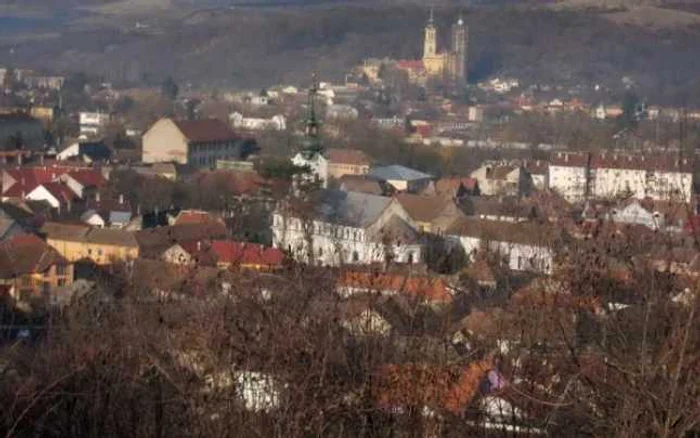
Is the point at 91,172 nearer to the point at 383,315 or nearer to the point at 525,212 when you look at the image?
the point at 525,212

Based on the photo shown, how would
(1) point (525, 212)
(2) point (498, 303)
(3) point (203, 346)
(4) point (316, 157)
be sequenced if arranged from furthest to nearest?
(4) point (316, 157) < (1) point (525, 212) < (2) point (498, 303) < (3) point (203, 346)

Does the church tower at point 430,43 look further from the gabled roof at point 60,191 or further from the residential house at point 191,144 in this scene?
the gabled roof at point 60,191

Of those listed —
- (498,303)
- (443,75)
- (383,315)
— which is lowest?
(443,75)

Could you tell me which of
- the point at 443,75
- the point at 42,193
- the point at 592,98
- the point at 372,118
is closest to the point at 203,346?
the point at 42,193

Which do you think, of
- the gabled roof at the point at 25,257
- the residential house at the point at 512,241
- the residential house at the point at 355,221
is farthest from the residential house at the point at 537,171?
the gabled roof at the point at 25,257

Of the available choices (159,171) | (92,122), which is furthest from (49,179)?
(92,122)

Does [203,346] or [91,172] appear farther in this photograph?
[91,172]
